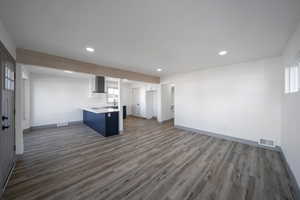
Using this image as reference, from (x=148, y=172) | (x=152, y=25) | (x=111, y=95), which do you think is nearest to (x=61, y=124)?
(x=111, y=95)

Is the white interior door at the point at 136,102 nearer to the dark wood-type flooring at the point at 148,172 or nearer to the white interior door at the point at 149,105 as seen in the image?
the white interior door at the point at 149,105

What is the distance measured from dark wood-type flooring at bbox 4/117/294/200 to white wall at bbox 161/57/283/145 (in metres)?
0.71

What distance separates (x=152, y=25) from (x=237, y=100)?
361cm

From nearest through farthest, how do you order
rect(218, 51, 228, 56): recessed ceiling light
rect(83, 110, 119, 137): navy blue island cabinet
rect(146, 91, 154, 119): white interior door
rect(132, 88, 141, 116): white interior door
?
rect(218, 51, 228, 56): recessed ceiling light < rect(83, 110, 119, 137): navy blue island cabinet < rect(146, 91, 154, 119): white interior door < rect(132, 88, 141, 116): white interior door

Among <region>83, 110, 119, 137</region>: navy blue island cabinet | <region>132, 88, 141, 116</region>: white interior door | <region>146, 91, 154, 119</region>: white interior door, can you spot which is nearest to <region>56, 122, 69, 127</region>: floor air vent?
<region>83, 110, 119, 137</region>: navy blue island cabinet

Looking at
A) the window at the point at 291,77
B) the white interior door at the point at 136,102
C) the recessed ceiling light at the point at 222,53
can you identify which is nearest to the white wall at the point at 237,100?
the window at the point at 291,77

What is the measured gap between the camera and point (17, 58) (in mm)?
2623

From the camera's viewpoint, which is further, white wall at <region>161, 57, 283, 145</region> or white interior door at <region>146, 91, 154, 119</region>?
white interior door at <region>146, 91, 154, 119</region>

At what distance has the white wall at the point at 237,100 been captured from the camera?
3131 mm

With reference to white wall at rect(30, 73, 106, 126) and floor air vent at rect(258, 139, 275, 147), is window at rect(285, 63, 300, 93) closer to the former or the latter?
floor air vent at rect(258, 139, 275, 147)

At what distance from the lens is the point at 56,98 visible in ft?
18.0

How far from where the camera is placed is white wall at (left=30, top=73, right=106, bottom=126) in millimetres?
4980

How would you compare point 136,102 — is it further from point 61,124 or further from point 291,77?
point 291,77

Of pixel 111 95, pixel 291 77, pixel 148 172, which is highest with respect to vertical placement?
pixel 291 77
